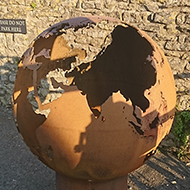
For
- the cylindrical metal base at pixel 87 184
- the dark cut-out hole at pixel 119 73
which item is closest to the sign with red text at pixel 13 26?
the dark cut-out hole at pixel 119 73

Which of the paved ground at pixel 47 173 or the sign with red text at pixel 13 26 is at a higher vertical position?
the sign with red text at pixel 13 26

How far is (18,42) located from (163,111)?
3.75 metres

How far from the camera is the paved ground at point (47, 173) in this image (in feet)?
11.0

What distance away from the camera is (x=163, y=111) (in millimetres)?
2199

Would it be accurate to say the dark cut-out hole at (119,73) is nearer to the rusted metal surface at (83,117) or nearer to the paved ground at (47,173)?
the rusted metal surface at (83,117)

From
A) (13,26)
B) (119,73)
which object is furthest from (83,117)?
(13,26)

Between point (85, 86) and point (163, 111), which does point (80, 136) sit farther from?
point (85, 86)

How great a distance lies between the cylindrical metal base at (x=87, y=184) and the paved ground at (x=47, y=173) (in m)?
0.82

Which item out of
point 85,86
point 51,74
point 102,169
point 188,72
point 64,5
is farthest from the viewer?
point 64,5

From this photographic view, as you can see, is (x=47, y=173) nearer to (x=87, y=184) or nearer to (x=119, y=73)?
(x=87, y=184)

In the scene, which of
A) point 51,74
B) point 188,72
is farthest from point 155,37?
point 51,74

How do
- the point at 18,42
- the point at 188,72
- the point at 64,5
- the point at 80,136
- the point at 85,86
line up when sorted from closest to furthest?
the point at 80,136
the point at 85,86
the point at 188,72
the point at 64,5
the point at 18,42

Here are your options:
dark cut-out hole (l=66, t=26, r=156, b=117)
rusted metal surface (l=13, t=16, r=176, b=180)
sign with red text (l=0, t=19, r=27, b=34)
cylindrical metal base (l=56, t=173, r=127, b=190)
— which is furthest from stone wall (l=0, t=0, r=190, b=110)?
cylindrical metal base (l=56, t=173, r=127, b=190)

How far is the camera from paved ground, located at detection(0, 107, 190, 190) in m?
3.34
